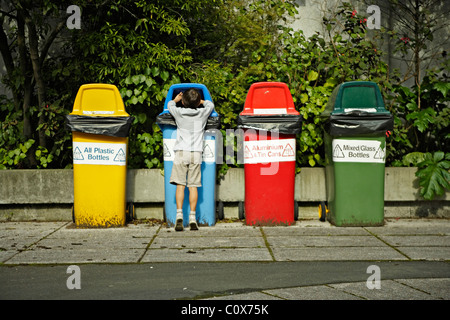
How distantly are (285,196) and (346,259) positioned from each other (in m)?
1.60

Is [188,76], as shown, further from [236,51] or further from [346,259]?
[346,259]

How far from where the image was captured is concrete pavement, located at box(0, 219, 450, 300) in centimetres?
394

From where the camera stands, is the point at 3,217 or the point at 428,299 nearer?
the point at 428,299

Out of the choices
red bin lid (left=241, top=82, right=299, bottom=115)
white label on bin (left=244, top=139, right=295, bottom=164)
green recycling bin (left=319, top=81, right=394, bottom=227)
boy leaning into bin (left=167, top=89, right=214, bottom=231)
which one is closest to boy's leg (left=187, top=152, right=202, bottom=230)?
boy leaning into bin (left=167, top=89, right=214, bottom=231)

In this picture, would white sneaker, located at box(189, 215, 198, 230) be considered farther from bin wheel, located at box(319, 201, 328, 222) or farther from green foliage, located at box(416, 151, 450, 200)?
green foliage, located at box(416, 151, 450, 200)

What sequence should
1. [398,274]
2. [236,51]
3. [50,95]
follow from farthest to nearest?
[236,51]
[50,95]
[398,274]

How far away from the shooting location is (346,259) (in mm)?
4840

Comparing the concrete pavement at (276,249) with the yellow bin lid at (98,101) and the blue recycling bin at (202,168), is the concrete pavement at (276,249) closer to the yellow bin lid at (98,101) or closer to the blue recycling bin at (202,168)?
the blue recycling bin at (202,168)

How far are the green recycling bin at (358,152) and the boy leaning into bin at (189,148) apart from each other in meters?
1.50

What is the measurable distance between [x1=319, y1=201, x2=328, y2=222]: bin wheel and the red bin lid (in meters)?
1.25

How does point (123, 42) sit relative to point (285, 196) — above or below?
above

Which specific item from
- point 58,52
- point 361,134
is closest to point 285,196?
point 361,134

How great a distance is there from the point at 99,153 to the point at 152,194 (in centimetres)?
91
